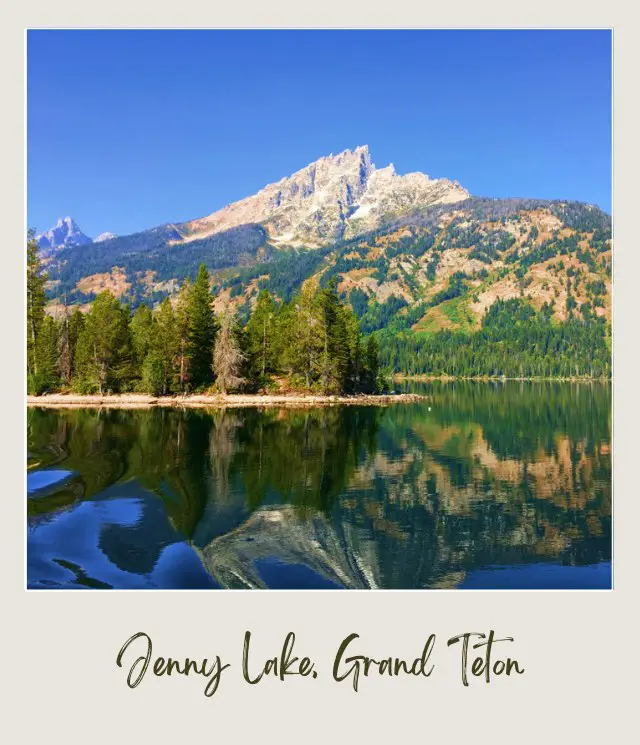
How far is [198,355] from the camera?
325ft

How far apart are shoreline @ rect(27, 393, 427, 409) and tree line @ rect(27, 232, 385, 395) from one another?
1.94m

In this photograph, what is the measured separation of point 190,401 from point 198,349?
9998mm

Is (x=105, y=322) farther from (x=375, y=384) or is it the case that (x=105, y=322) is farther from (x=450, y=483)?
(x=450, y=483)

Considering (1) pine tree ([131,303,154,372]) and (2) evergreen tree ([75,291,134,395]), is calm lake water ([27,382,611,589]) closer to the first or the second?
(2) evergreen tree ([75,291,134,395])

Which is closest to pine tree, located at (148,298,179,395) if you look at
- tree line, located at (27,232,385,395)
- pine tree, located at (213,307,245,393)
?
tree line, located at (27,232,385,395)

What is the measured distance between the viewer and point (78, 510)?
28734mm

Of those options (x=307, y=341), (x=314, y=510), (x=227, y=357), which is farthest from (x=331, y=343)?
(x=314, y=510)

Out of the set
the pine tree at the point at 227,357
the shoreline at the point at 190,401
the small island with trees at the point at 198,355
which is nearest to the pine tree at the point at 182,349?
the small island with trees at the point at 198,355

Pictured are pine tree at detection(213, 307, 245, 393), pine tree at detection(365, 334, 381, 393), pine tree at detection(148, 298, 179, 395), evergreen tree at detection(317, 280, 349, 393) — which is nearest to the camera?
pine tree at detection(148, 298, 179, 395)

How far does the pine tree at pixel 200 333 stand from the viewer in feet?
322

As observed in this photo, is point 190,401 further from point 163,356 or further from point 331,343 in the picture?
point 331,343

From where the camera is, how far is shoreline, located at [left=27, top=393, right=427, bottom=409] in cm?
8769

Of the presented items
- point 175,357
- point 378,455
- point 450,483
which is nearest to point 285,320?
point 175,357

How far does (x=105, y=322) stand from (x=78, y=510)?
68.3m
